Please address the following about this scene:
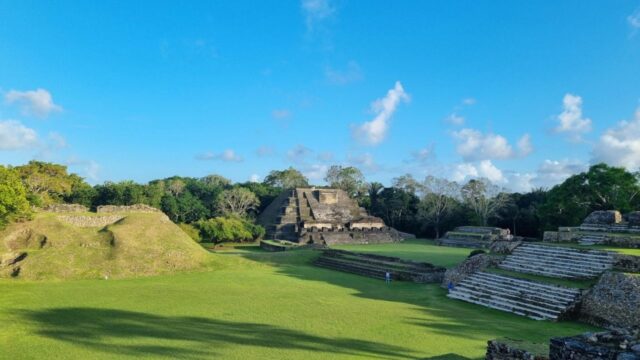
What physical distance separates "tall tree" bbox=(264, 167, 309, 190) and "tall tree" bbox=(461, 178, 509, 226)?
29.6 metres

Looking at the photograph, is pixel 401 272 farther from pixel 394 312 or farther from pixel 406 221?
pixel 406 221

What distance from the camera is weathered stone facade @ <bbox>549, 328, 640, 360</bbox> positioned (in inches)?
217

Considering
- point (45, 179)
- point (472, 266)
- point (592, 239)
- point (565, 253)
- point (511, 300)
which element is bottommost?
point (511, 300)

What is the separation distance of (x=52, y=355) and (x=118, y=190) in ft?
113

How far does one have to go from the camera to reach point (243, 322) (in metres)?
12.8

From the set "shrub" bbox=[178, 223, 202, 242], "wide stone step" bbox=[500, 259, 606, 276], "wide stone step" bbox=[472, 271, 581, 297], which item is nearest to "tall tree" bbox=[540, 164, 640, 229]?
"wide stone step" bbox=[500, 259, 606, 276]

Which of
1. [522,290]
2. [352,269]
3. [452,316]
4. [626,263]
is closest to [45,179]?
[352,269]

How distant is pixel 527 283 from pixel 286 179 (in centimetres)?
6003

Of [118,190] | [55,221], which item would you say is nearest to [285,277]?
[55,221]

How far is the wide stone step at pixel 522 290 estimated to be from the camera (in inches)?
575

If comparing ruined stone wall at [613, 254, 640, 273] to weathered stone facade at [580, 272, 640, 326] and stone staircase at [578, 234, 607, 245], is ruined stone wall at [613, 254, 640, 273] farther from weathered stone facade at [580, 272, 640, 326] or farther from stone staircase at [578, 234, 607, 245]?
stone staircase at [578, 234, 607, 245]

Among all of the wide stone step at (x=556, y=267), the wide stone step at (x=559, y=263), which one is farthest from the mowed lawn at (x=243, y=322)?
the wide stone step at (x=559, y=263)

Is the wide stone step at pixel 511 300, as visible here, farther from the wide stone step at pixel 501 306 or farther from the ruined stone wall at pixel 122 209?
the ruined stone wall at pixel 122 209

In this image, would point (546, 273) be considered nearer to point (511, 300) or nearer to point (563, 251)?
point (563, 251)
